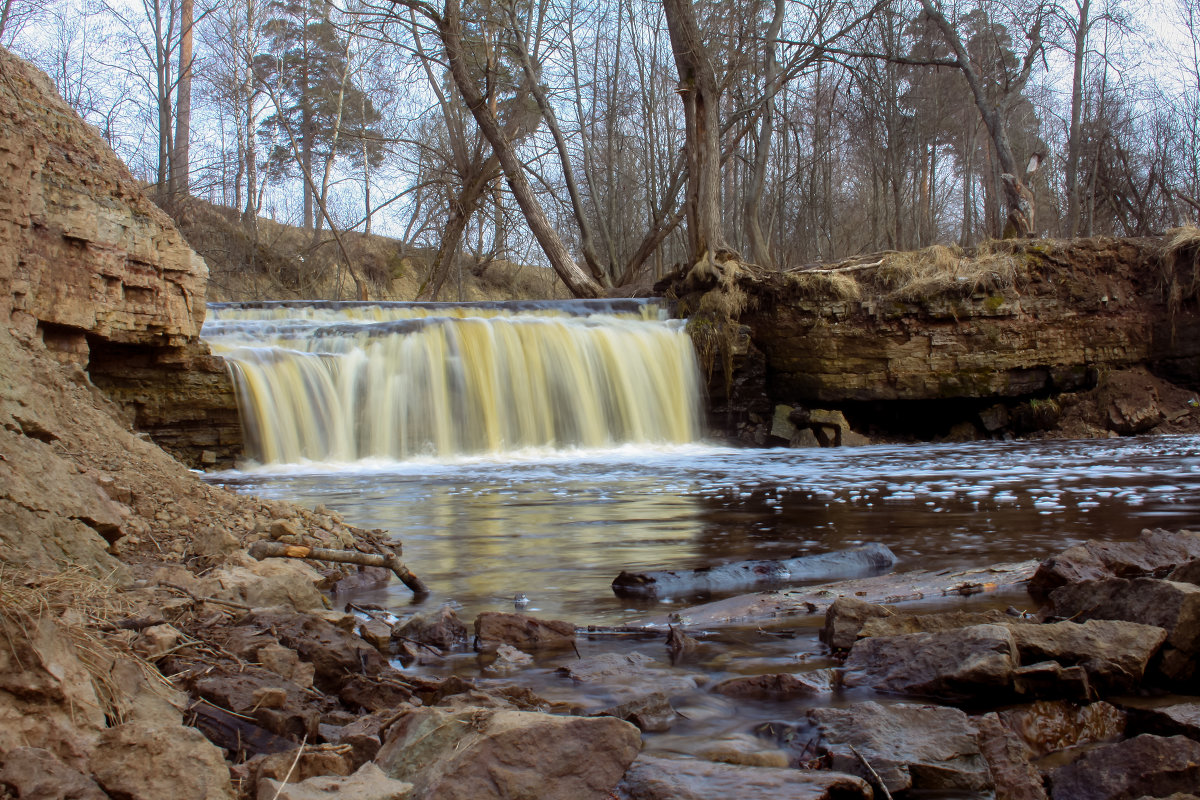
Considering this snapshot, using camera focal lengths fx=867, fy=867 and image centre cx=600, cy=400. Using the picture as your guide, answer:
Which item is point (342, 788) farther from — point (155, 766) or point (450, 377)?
point (450, 377)

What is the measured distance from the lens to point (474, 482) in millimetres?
9602

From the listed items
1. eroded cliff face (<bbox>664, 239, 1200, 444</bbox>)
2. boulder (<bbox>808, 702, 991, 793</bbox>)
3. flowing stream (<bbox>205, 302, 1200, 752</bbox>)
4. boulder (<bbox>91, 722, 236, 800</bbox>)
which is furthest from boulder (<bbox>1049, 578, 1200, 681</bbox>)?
eroded cliff face (<bbox>664, 239, 1200, 444</bbox>)

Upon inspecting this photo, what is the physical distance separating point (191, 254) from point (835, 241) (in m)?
22.9

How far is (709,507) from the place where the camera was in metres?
7.28

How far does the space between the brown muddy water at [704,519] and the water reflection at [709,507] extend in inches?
1.0

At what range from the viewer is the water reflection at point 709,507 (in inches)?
190

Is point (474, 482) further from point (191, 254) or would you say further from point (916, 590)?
point (916, 590)

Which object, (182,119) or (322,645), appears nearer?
(322,645)

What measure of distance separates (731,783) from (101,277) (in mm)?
9584

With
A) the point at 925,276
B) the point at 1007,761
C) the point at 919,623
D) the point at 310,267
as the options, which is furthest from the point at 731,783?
the point at 310,267

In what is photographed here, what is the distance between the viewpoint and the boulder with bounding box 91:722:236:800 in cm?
160

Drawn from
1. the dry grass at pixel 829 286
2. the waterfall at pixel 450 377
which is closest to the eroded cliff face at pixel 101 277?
the waterfall at pixel 450 377

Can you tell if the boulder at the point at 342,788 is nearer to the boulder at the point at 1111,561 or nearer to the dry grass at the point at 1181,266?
the boulder at the point at 1111,561

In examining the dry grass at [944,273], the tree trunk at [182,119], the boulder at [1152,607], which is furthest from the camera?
the tree trunk at [182,119]
